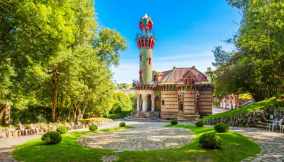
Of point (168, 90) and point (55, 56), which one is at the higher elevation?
point (55, 56)

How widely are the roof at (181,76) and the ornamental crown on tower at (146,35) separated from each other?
6.25 meters

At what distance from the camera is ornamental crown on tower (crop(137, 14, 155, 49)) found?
47844mm

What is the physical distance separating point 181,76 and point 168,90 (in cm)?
361

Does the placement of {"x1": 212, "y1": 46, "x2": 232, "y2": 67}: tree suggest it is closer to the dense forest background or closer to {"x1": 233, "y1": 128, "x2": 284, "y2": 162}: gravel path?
the dense forest background

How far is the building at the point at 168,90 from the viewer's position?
42406 mm

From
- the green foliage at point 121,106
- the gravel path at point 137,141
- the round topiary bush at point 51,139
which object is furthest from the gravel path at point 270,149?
the green foliage at point 121,106

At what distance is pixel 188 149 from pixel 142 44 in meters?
37.1

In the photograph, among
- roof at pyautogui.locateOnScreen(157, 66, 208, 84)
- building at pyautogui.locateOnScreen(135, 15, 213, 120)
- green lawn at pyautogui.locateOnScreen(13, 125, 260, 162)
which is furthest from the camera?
roof at pyautogui.locateOnScreen(157, 66, 208, 84)

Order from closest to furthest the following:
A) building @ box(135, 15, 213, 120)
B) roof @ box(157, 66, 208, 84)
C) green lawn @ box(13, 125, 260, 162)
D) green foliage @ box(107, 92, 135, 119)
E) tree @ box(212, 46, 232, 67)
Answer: green lawn @ box(13, 125, 260, 162), tree @ box(212, 46, 232, 67), building @ box(135, 15, 213, 120), roof @ box(157, 66, 208, 84), green foliage @ box(107, 92, 135, 119)

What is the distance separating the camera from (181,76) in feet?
149

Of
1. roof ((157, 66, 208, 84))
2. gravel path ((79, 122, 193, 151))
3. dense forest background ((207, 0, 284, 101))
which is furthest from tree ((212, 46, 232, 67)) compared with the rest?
gravel path ((79, 122, 193, 151))

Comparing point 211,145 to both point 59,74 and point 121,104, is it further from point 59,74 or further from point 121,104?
point 121,104

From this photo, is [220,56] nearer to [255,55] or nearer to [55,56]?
[255,55]

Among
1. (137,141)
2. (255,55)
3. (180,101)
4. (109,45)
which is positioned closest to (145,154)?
(137,141)
